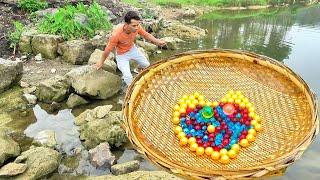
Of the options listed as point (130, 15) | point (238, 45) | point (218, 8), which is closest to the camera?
point (130, 15)

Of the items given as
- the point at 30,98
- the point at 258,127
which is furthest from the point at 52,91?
the point at 258,127

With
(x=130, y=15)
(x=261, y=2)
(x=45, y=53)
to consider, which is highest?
(x=130, y=15)

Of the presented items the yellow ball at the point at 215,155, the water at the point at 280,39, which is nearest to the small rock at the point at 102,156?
the yellow ball at the point at 215,155

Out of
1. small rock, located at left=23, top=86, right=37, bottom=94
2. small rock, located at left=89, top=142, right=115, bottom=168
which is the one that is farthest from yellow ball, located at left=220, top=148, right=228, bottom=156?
small rock, located at left=23, top=86, right=37, bottom=94

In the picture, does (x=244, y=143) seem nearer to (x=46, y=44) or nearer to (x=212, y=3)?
(x=46, y=44)

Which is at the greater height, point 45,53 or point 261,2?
point 45,53

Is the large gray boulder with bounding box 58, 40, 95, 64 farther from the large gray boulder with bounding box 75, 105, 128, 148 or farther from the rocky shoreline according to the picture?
the large gray boulder with bounding box 75, 105, 128, 148

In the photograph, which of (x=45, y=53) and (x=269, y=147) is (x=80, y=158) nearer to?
(x=269, y=147)

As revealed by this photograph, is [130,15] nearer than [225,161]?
No

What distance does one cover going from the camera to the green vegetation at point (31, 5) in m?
11.9

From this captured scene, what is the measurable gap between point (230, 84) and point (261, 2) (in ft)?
66.5

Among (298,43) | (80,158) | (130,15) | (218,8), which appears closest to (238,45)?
(298,43)

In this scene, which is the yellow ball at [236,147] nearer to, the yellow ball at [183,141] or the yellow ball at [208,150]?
the yellow ball at [208,150]

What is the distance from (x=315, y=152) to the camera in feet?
19.6
